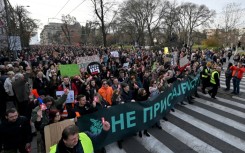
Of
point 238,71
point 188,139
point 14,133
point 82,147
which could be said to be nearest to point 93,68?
point 188,139

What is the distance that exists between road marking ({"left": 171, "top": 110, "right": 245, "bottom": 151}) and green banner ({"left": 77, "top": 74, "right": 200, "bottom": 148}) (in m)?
0.82

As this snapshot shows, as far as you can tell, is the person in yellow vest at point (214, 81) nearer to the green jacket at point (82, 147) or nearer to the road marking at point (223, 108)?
the road marking at point (223, 108)

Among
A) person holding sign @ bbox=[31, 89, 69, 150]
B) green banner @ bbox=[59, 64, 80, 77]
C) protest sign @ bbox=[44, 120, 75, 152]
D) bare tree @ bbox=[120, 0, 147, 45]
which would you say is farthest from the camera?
bare tree @ bbox=[120, 0, 147, 45]

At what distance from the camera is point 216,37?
55.0 metres

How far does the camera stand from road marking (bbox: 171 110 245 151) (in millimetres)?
6261

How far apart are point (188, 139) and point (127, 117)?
1819 millimetres

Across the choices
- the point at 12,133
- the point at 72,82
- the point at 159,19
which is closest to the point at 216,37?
the point at 159,19

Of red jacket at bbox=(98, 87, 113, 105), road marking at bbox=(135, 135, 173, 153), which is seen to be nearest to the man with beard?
road marking at bbox=(135, 135, 173, 153)

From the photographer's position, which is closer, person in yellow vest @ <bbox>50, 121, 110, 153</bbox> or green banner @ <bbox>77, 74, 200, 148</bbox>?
person in yellow vest @ <bbox>50, 121, 110, 153</bbox>

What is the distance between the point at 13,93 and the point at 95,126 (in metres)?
3.83

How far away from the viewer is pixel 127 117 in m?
6.33

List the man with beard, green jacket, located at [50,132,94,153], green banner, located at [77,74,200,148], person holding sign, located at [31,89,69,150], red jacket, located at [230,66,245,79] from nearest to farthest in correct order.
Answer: green jacket, located at [50,132,94,153]
the man with beard
person holding sign, located at [31,89,69,150]
green banner, located at [77,74,200,148]
red jacket, located at [230,66,245,79]

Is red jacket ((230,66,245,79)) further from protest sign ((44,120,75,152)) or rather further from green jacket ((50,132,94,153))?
green jacket ((50,132,94,153))

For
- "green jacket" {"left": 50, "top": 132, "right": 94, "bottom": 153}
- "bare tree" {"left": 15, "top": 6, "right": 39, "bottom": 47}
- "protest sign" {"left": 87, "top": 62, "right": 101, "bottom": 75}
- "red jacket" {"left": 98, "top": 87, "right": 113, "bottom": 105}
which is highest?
"bare tree" {"left": 15, "top": 6, "right": 39, "bottom": 47}
